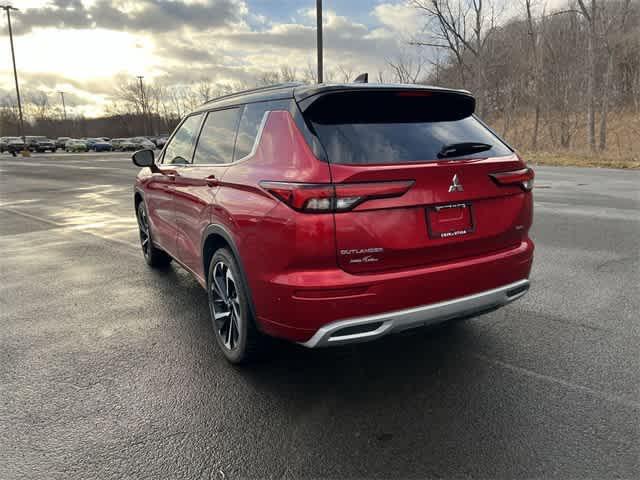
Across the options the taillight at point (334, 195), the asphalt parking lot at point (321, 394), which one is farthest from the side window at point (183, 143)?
the taillight at point (334, 195)

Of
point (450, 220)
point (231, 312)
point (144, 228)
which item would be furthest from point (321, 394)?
point (144, 228)

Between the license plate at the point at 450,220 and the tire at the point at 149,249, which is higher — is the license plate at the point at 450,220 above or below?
above

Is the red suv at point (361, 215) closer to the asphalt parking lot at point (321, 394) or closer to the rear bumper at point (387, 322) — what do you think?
the rear bumper at point (387, 322)

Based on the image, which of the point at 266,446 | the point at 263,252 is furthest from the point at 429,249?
the point at 266,446

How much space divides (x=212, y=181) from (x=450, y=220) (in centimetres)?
168

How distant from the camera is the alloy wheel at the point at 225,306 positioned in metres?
3.31

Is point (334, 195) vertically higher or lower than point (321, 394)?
higher

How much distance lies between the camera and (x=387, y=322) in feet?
8.57

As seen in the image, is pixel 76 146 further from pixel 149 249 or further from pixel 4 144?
pixel 149 249

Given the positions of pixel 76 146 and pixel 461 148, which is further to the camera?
pixel 76 146

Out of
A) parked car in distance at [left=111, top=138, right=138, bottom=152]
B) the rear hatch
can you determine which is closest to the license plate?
the rear hatch

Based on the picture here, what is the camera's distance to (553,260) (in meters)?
5.80

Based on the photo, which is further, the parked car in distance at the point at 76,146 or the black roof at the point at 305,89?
the parked car in distance at the point at 76,146

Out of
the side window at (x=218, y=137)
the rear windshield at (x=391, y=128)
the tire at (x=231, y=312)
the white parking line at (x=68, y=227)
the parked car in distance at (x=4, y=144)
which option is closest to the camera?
the rear windshield at (x=391, y=128)
